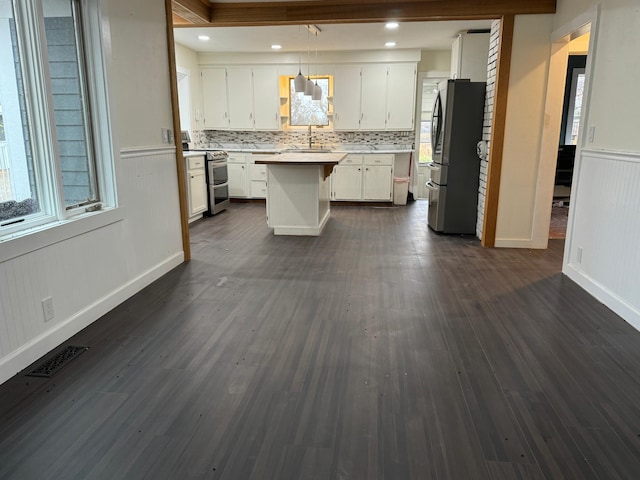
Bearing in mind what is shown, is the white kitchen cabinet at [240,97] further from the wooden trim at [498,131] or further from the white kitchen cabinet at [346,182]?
the wooden trim at [498,131]

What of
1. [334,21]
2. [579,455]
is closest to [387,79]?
[334,21]

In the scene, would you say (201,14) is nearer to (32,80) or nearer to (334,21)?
(334,21)

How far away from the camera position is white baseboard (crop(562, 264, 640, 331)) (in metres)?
2.83

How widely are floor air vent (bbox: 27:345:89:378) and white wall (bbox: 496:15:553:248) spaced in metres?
4.02

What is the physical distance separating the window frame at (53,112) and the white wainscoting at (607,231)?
11.2ft

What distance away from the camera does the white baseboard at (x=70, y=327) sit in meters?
2.24

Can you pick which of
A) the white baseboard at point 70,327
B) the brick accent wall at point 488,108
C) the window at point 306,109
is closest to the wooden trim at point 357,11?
the brick accent wall at point 488,108

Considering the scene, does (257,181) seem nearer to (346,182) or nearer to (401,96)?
(346,182)

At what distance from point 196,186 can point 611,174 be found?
15.5ft

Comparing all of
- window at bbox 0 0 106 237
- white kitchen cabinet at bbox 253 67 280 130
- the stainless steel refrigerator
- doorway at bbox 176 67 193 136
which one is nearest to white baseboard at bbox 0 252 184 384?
window at bbox 0 0 106 237

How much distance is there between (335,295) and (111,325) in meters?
1.54

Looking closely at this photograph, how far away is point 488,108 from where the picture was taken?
488 cm

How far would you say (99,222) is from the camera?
292cm

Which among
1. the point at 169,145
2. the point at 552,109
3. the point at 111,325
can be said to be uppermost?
the point at 552,109
